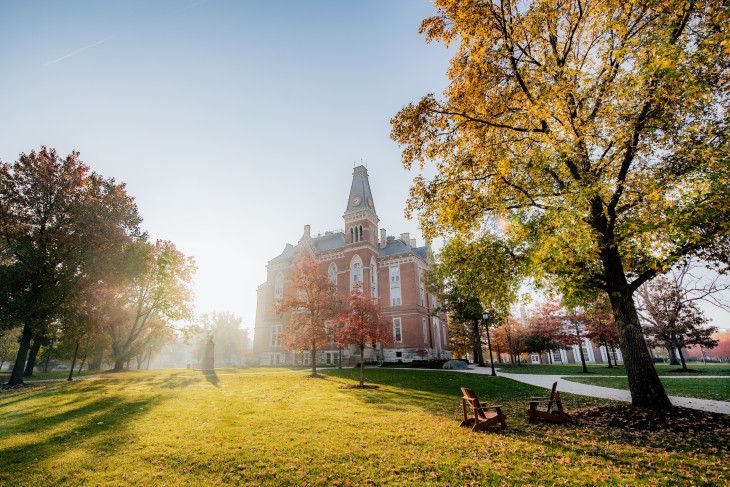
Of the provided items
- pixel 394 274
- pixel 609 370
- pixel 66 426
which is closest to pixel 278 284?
pixel 394 274

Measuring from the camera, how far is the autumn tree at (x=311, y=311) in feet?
75.4

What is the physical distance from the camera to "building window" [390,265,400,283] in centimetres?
4208

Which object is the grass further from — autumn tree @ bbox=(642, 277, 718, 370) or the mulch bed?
autumn tree @ bbox=(642, 277, 718, 370)

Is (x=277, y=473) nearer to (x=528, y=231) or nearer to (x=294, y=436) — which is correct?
(x=294, y=436)

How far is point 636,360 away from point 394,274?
33413mm

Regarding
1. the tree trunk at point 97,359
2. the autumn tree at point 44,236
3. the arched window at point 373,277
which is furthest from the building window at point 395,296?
the tree trunk at point 97,359

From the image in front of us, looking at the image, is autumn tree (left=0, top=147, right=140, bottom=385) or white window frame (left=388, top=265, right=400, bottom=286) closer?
autumn tree (left=0, top=147, right=140, bottom=385)

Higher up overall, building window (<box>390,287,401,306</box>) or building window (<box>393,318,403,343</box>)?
building window (<box>390,287,401,306</box>)

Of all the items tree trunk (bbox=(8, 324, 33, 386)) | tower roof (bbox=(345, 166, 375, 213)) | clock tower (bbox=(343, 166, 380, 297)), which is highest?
tower roof (bbox=(345, 166, 375, 213))

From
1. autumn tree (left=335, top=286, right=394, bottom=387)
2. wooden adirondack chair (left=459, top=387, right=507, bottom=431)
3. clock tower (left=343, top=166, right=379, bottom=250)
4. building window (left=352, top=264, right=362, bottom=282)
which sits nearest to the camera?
wooden adirondack chair (left=459, top=387, right=507, bottom=431)

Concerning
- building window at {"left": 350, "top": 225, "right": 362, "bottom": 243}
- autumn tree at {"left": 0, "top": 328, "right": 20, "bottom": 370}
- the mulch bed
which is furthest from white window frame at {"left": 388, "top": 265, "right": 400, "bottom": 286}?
autumn tree at {"left": 0, "top": 328, "right": 20, "bottom": 370}

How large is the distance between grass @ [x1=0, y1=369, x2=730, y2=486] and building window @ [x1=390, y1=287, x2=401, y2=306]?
98.9ft

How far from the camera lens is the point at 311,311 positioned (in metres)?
24.0

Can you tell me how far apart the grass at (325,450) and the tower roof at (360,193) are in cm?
3444
